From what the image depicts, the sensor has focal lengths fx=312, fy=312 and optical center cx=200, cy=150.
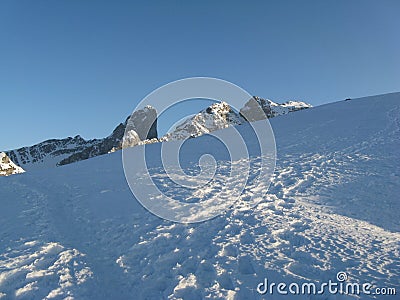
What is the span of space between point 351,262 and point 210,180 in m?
7.58

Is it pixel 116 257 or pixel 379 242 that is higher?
pixel 116 257

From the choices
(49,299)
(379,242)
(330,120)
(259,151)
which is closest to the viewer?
(49,299)

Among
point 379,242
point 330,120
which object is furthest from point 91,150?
point 379,242

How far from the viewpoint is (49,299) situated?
21.3 feet

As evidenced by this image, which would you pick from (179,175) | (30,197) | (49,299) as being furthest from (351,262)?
(30,197)

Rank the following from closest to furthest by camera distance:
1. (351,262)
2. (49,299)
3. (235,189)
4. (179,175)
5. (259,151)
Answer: (49,299) → (351,262) → (235,189) → (179,175) → (259,151)

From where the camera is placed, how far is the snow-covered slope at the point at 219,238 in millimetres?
6789

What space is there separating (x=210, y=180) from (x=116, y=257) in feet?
20.9

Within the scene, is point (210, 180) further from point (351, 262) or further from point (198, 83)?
point (351, 262)

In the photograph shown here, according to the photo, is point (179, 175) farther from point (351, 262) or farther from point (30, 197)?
point (351, 262)

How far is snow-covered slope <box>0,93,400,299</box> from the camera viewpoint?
22.3ft

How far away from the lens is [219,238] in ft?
27.8

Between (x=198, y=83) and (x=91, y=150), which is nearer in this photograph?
(x=198, y=83)

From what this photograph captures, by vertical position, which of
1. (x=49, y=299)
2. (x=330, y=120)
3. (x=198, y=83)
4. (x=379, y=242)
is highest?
(x=198, y=83)
